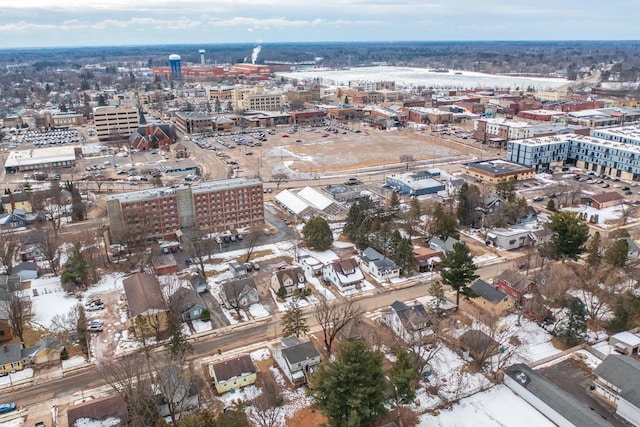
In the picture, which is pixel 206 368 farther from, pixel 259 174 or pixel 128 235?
pixel 259 174

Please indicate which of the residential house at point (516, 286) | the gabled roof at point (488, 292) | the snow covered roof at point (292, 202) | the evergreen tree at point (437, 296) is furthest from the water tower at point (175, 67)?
the evergreen tree at point (437, 296)

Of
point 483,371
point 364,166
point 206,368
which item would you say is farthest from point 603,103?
point 206,368

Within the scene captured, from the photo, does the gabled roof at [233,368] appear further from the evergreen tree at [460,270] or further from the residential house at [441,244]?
the residential house at [441,244]

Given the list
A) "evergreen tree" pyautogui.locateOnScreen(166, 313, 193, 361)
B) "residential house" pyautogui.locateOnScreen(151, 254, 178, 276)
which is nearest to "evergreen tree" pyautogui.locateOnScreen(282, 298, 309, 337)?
"evergreen tree" pyautogui.locateOnScreen(166, 313, 193, 361)

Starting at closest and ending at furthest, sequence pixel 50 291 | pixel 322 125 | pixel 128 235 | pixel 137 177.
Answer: pixel 50 291 → pixel 128 235 → pixel 137 177 → pixel 322 125

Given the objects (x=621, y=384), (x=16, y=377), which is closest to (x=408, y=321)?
(x=621, y=384)

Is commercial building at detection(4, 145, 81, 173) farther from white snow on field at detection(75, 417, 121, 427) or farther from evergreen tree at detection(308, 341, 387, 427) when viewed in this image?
evergreen tree at detection(308, 341, 387, 427)
